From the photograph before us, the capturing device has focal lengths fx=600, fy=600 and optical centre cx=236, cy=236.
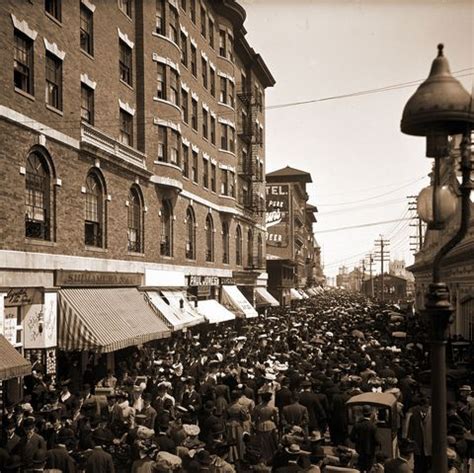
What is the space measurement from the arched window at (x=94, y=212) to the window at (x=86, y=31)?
14.6 feet

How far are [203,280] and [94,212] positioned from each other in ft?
42.8

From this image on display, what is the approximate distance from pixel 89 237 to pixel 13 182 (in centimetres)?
526

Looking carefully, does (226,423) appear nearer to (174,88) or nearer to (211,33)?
(174,88)

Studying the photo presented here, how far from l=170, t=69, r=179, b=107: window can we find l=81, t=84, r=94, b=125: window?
26.0 feet

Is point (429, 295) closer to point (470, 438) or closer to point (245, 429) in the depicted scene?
point (470, 438)

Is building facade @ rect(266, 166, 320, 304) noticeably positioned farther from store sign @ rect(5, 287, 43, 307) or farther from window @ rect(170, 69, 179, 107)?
store sign @ rect(5, 287, 43, 307)

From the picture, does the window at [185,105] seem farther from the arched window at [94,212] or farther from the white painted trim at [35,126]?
the white painted trim at [35,126]

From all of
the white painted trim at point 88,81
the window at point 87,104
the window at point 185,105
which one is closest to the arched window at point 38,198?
the window at point 87,104

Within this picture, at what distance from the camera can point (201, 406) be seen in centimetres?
1386

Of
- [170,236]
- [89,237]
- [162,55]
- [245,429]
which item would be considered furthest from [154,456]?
[162,55]

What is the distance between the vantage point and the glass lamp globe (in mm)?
5950

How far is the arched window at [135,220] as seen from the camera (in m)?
24.6

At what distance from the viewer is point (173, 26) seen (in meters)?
29.7

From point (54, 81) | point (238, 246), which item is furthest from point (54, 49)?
point (238, 246)
